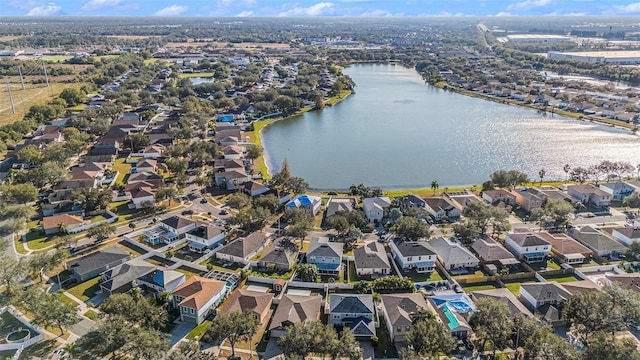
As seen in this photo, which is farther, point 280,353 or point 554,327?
point 554,327

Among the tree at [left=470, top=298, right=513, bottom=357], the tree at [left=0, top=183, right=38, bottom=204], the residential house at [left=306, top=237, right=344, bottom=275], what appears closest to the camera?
the tree at [left=470, top=298, right=513, bottom=357]

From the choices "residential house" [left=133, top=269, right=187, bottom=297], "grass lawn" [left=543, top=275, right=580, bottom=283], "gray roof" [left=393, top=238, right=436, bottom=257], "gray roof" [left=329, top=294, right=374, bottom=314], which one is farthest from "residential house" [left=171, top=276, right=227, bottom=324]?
"grass lawn" [left=543, top=275, right=580, bottom=283]

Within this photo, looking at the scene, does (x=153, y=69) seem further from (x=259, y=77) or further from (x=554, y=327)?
(x=554, y=327)

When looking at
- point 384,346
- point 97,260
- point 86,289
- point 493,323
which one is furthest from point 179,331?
point 493,323

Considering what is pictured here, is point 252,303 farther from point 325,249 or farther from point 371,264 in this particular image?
point 371,264

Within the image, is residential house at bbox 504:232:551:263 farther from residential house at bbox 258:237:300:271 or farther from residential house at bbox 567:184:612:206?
residential house at bbox 258:237:300:271

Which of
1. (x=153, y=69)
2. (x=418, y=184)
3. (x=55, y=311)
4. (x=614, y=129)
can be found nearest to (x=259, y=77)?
(x=153, y=69)
